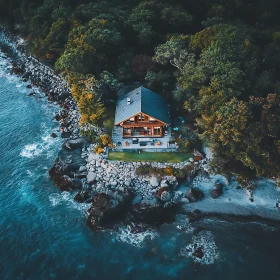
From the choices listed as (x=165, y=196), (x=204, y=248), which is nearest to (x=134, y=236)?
(x=165, y=196)

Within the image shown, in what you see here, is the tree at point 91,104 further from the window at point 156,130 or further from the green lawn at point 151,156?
the window at point 156,130

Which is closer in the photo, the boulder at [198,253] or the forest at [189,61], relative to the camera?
the boulder at [198,253]

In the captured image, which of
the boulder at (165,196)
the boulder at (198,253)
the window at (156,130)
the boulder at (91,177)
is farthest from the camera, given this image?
the window at (156,130)

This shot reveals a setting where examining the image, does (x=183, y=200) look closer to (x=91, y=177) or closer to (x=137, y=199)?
(x=137, y=199)

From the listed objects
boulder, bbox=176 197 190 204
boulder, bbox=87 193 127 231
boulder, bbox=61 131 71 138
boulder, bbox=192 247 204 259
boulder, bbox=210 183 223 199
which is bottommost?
boulder, bbox=192 247 204 259

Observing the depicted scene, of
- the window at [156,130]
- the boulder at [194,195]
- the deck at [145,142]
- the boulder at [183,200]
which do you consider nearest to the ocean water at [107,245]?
the boulder at [183,200]

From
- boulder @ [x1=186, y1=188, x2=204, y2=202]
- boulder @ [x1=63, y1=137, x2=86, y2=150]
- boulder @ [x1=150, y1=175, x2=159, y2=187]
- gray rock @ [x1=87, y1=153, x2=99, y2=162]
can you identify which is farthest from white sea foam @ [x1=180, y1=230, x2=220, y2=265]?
boulder @ [x1=63, y1=137, x2=86, y2=150]

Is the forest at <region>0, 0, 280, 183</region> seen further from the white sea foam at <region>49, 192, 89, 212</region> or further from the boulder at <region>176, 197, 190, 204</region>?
the white sea foam at <region>49, 192, 89, 212</region>
